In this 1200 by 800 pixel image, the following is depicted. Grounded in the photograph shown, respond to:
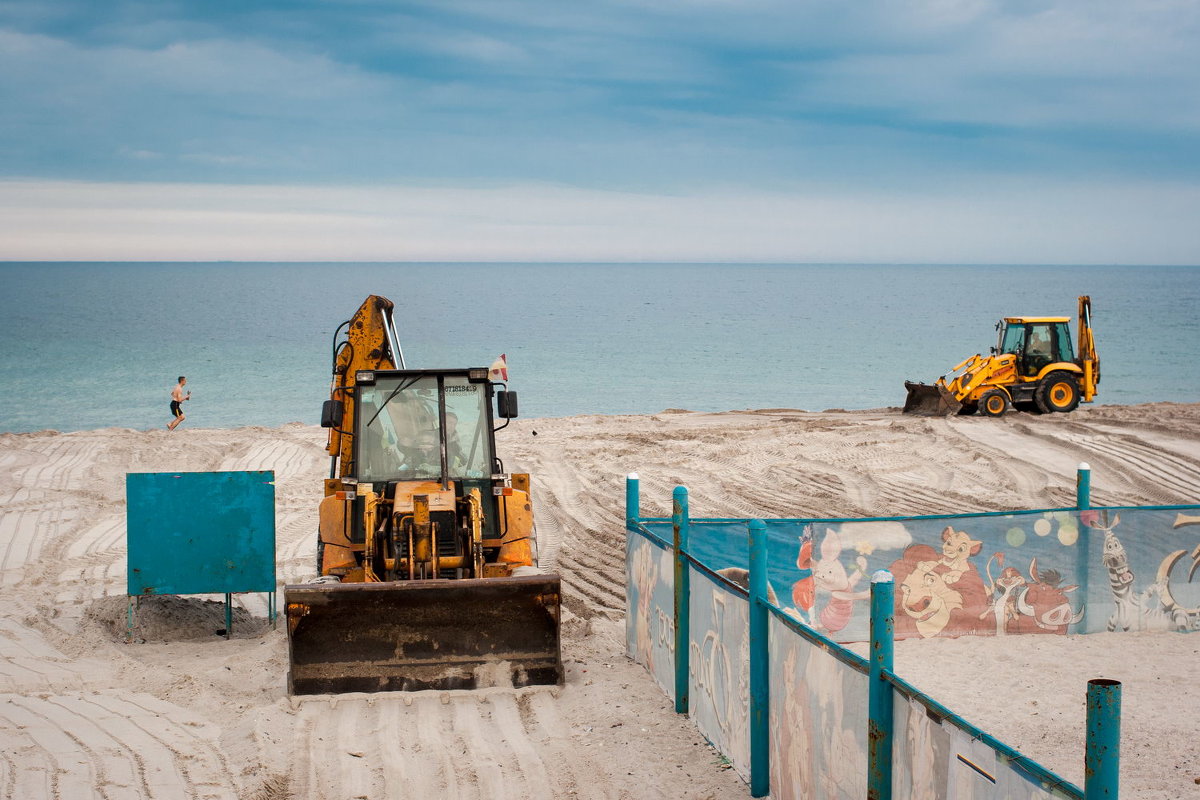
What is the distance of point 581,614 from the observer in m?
11.2

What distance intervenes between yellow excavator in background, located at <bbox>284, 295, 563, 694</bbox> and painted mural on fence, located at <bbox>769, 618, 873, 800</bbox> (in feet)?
8.83

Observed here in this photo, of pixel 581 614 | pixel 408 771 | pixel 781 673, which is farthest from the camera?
pixel 581 614

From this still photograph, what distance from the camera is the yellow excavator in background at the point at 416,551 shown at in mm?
8266

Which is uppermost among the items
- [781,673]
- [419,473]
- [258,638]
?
[419,473]

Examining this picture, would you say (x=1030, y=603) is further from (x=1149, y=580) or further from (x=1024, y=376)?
(x=1024, y=376)

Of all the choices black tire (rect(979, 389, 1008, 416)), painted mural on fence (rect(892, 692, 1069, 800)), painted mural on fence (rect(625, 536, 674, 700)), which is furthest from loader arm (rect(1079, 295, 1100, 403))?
painted mural on fence (rect(892, 692, 1069, 800))

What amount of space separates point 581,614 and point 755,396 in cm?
3408

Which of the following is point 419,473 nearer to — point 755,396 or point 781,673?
point 781,673

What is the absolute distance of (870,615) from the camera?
5777mm

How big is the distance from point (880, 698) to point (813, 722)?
2.92ft

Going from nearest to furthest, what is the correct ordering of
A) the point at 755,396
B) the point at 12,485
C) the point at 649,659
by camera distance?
the point at 649,659
the point at 12,485
the point at 755,396

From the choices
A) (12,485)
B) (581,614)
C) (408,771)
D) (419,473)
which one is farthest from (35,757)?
(12,485)

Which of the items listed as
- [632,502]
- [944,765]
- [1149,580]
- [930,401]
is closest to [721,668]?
[632,502]

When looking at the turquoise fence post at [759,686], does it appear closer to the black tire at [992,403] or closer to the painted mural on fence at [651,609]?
the painted mural on fence at [651,609]
